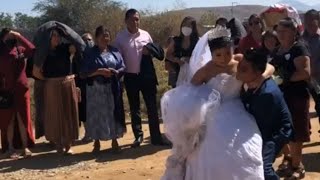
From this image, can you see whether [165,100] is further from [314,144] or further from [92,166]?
[314,144]

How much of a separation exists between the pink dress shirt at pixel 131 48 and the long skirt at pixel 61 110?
80 centimetres

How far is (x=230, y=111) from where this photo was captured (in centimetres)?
454

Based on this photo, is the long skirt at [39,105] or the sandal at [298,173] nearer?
the sandal at [298,173]

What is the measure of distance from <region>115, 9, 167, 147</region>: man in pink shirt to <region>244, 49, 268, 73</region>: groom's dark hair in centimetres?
446

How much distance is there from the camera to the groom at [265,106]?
4.53 metres

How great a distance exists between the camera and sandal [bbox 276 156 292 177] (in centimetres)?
698

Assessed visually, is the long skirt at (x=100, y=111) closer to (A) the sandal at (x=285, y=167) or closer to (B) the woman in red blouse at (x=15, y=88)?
(B) the woman in red blouse at (x=15, y=88)

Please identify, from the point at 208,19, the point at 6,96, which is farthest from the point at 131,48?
the point at 208,19

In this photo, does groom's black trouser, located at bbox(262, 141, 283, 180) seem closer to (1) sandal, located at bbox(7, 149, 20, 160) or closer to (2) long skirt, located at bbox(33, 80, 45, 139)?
(2) long skirt, located at bbox(33, 80, 45, 139)

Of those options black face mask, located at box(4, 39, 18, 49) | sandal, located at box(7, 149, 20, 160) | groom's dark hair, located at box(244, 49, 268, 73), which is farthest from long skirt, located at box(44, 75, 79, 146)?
groom's dark hair, located at box(244, 49, 268, 73)

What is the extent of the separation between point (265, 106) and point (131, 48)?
4.56 metres

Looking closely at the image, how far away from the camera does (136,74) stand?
896cm

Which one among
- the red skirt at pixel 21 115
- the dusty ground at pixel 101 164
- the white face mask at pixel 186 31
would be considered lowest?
the dusty ground at pixel 101 164

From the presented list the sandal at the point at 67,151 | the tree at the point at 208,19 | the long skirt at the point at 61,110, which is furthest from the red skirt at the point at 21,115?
the tree at the point at 208,19
